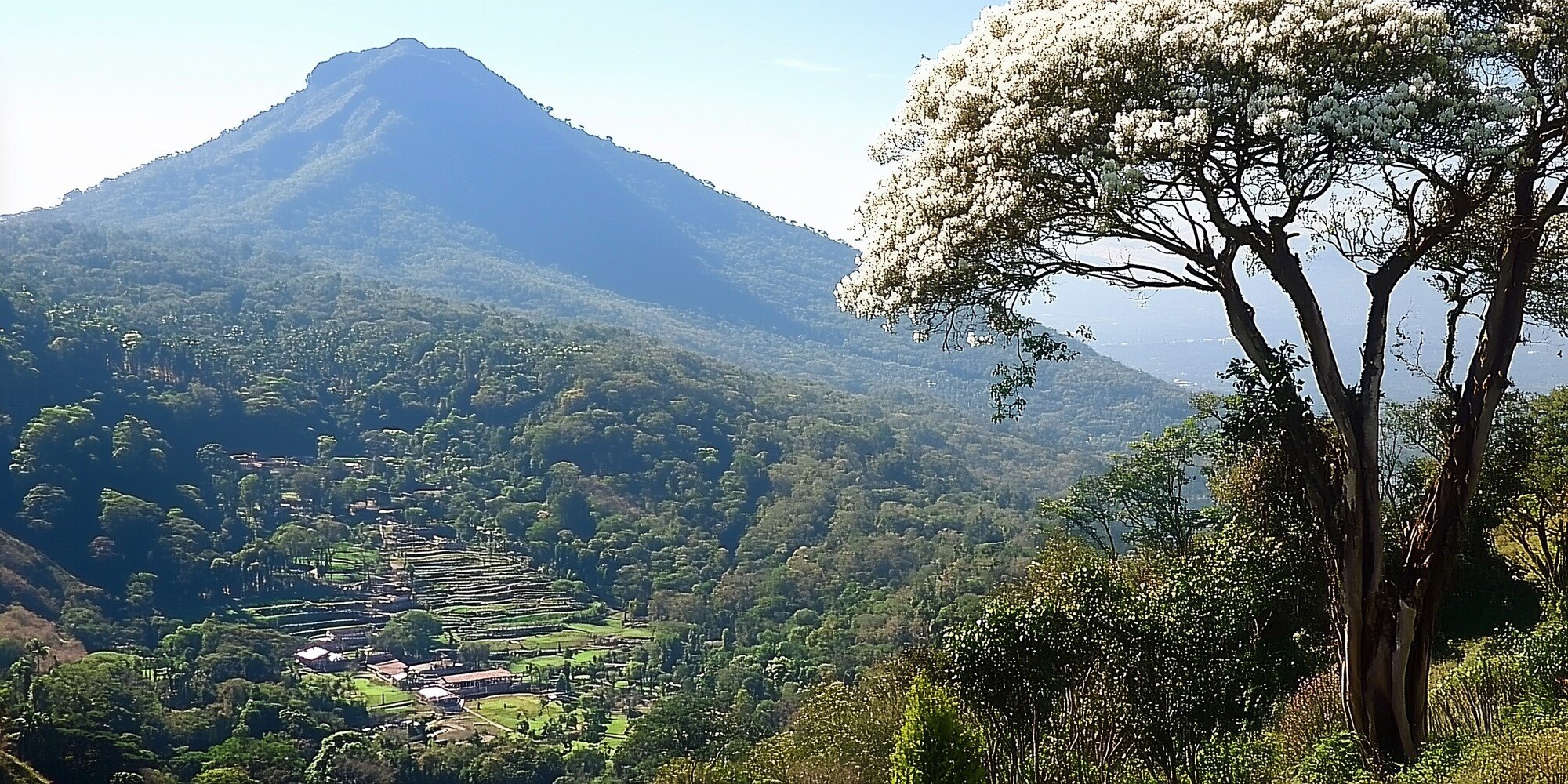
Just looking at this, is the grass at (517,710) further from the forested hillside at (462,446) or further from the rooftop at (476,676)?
the forested hillside at (462,446)

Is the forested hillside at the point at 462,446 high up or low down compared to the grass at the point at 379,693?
up

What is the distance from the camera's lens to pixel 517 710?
4412 centimetres

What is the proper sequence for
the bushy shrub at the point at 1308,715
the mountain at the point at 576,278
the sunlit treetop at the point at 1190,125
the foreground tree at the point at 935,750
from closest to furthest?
the sunlit treetop at the point at 1190,125, the foreground tree at the point at 935,750, the bushy shrub at the point at 1308,715, the mountain at the point at 576,278

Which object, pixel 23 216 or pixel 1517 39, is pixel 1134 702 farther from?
pixel 23 216

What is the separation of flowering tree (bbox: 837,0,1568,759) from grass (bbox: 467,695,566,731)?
39.2m

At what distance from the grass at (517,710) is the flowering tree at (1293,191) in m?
39.2

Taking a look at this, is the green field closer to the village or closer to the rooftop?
the village

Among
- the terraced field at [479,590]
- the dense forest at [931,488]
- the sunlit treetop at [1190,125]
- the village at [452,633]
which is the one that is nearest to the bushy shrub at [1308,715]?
the dense forest at [931,488]

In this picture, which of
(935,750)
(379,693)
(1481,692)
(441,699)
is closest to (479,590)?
(379,693)

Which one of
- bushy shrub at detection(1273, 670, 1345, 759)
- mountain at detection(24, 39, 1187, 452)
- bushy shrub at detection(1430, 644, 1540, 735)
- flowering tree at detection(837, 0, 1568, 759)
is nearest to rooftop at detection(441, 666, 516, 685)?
bushy shrub at detection(1273, 670, 1345, 759)

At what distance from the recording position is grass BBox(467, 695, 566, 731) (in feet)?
139

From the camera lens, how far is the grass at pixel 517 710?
1671 inches

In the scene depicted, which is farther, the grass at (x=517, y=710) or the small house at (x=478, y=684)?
the small house at (x=478, y=684)

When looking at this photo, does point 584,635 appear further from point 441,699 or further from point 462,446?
point 462,446
